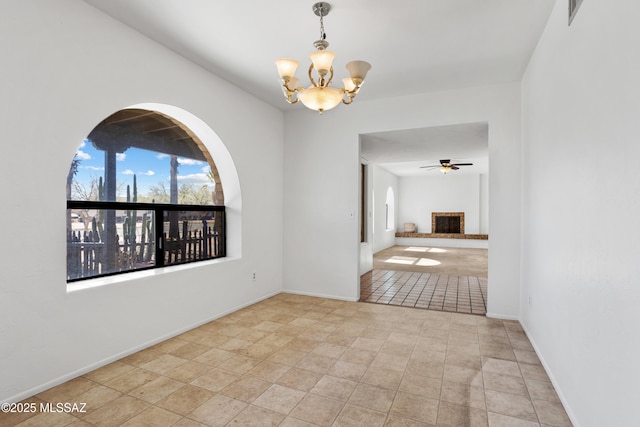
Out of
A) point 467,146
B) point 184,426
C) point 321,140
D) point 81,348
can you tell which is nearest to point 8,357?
point 81,348

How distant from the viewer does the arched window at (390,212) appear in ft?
36.9

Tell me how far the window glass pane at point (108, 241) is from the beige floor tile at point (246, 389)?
159 cm

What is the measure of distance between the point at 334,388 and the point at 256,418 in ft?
1.94

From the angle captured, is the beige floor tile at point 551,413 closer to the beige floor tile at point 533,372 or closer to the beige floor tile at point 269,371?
the beige floor tile at point 533,372

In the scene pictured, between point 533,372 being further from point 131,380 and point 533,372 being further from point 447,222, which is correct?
point 447,222

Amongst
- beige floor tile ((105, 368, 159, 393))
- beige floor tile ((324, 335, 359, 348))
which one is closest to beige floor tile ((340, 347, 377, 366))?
beige floor tile ((324, 335, 359, 348))

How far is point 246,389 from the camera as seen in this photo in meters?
2.27

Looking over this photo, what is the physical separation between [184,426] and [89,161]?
2355mm

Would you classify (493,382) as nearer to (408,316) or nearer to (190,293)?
(408,316)

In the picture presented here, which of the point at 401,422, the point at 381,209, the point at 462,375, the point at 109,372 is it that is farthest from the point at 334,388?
the point at 381,209

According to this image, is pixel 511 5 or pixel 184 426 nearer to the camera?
pixel 184 426

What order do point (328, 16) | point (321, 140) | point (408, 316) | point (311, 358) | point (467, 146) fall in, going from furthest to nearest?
point (467, 146) → point (321, 140) → point (408, 316) → point (311, 358) → point (328, 16)

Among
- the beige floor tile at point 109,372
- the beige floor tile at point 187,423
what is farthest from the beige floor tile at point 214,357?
the beige floor tile at point 187,423

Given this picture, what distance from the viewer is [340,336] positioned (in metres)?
3.23
